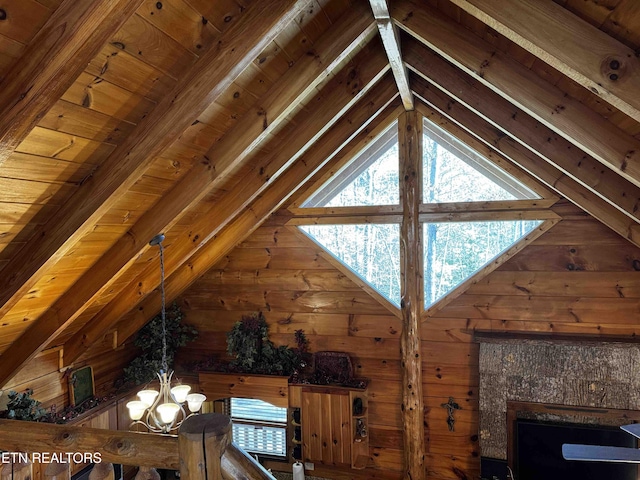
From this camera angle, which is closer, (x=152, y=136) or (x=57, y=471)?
(x=57, y=471)

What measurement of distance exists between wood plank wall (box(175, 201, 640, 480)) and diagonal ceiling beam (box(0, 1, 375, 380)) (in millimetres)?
1997

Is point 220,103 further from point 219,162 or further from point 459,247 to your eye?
point 459,247

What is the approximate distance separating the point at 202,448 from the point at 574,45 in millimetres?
1788

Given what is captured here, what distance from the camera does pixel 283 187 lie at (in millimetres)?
3861

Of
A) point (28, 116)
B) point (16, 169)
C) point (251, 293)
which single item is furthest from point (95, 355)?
point (28, 116)

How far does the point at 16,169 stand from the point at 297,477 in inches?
155

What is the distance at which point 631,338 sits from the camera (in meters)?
3.96

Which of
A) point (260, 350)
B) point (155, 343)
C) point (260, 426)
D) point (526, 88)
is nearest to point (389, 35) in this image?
point (526, 88)

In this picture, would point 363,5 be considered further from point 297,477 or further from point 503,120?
point 297,477

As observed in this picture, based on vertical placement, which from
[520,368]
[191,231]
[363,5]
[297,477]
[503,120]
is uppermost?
[363,5]

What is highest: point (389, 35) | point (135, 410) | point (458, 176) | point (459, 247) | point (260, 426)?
point (389, 35)

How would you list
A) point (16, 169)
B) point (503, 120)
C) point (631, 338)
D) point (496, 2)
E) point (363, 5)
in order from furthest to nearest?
point (631, 338) < point (503, 120) < point (363, 5) < point (16, 169) < point (496, 2)

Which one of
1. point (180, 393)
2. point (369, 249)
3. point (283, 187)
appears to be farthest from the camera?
point (369, 249)

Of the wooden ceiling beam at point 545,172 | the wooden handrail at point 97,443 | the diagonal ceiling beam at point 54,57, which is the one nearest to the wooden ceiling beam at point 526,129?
the wooden ceiling beam at point 545,172
